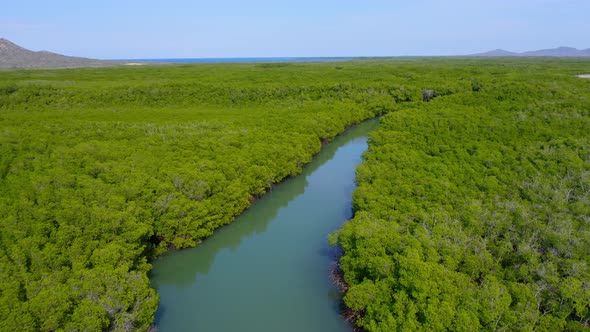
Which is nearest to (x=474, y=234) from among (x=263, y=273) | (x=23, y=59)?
(x=263, y=273)

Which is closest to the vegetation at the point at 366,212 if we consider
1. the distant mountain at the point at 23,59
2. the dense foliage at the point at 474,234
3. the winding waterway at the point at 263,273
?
the dense foliage at the point at 474,234

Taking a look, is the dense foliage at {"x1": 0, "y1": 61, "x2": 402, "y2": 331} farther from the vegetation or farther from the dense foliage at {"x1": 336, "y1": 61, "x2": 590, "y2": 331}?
the dense foliage at {"x1": 336, "y1": 61, "x2": 590, "y2": 331}

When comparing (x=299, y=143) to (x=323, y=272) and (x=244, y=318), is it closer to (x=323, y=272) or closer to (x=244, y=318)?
(x=323, y=272)

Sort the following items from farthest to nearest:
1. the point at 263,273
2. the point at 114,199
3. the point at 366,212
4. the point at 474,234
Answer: the point at 263,273 < the point at 366,212 < the point at 114,199 < the point at 474,234

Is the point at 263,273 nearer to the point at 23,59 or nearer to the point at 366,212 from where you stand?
the point at 366,212

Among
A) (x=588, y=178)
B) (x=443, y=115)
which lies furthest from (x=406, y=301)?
(x=443, y=115)

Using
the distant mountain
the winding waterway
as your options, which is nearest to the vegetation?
the winding waterway
